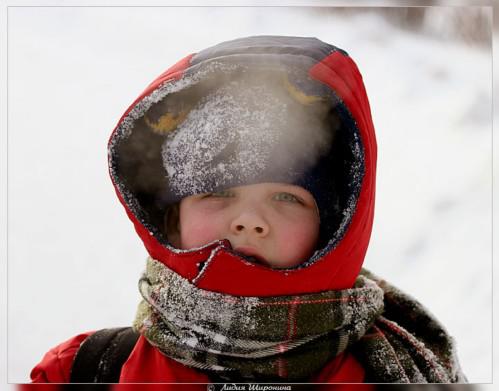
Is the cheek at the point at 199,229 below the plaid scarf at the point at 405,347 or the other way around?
the other way around

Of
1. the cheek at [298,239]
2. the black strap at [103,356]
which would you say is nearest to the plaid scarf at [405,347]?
the cheek at [298,239]

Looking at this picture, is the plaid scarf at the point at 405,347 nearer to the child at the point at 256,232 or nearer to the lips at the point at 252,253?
the child at the point at 256,232

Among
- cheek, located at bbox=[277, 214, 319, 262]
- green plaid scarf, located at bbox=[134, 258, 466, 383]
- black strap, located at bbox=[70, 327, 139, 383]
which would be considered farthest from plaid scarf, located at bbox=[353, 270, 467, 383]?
black strap, located at bbox=[70, 327, 139, 383]

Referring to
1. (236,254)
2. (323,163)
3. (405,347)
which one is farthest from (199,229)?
(405,347)

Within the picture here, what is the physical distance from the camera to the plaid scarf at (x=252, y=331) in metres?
0.59

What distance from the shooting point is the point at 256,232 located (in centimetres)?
61

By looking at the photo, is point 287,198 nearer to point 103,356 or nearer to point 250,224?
point 250,224

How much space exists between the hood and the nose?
0.07 ft

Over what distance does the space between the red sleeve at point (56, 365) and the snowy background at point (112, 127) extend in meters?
0.03

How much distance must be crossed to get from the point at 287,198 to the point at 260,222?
0.20 feet

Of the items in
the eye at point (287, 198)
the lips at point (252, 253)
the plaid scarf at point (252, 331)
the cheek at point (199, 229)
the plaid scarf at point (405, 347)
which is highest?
the eye at point (287, 198)

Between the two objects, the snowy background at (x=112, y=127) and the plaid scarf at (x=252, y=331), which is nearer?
the plaid scarf at (x=252, y=331)

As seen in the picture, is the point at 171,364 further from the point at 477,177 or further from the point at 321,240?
the point at 477,177

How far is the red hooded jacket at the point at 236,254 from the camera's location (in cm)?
60
